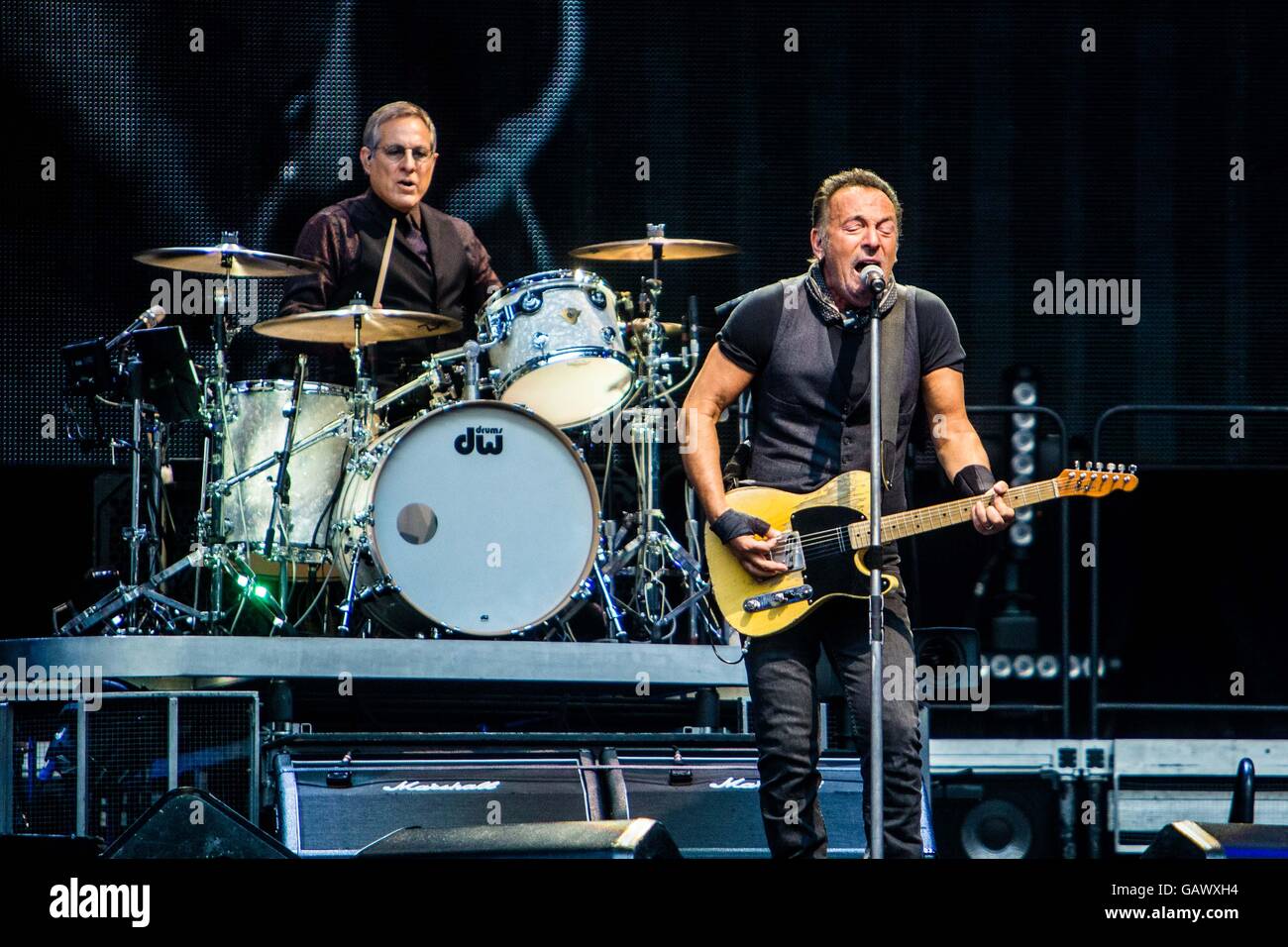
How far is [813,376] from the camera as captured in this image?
4.57 metres

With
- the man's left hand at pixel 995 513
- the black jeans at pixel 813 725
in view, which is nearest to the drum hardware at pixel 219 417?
the black jeans at pixel 813 725

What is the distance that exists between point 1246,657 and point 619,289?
340cm

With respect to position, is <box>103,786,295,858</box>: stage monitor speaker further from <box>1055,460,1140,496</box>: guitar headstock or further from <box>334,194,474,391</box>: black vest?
<box>334,194,474,391</box>: black vest

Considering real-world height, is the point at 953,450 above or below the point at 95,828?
above

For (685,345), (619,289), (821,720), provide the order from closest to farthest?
(821,720), (685,345), (619,289)

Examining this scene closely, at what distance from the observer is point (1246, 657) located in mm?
8070

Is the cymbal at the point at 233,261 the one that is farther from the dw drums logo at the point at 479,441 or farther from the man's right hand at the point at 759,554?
the man's right hand at the point at 759,554

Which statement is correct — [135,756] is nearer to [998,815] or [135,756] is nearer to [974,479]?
[974,479]

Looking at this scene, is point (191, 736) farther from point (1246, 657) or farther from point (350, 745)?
point (1246, 657)

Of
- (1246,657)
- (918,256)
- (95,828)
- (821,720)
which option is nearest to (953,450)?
(821,720)

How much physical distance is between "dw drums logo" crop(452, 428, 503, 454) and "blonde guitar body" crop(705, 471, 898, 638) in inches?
66.0

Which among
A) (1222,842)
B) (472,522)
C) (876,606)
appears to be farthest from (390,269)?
(1222,842)

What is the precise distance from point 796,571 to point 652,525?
255 cm
